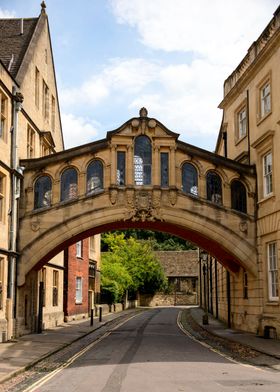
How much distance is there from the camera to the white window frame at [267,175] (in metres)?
25.0

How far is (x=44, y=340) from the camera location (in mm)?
22891

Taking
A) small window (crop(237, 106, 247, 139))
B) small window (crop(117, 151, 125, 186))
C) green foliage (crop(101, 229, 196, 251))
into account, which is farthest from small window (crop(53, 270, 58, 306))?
green foliage (crop(101, 229, 196, 251))

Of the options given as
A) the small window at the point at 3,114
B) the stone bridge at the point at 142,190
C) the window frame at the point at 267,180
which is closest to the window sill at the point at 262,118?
the window frame at the point at 267,180

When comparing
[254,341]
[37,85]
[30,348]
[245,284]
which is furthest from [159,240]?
[30,348]

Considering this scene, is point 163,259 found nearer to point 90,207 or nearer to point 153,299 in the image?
point 153,299

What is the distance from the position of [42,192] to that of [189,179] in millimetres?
6393

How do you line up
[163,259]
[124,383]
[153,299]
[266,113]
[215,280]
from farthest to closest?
[163,259] < [153,299] < [215,280] < [266,113] < [124,383]

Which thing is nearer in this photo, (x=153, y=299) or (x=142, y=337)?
(x=142, y=337)

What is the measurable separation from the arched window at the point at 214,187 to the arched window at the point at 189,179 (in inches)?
22.5

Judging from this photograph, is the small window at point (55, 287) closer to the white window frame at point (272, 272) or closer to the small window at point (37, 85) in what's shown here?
the small window at point (37, 85)

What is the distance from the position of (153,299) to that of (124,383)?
6586 cm

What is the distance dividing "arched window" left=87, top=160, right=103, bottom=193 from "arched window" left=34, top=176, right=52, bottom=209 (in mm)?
1695

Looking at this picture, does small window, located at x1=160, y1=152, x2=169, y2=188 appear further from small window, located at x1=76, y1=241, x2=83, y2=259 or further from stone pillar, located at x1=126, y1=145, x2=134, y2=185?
small window, located at x1=76, y1=241, x2=83, y2=259

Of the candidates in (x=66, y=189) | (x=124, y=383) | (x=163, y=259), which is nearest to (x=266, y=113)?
(x=66, y=189)
